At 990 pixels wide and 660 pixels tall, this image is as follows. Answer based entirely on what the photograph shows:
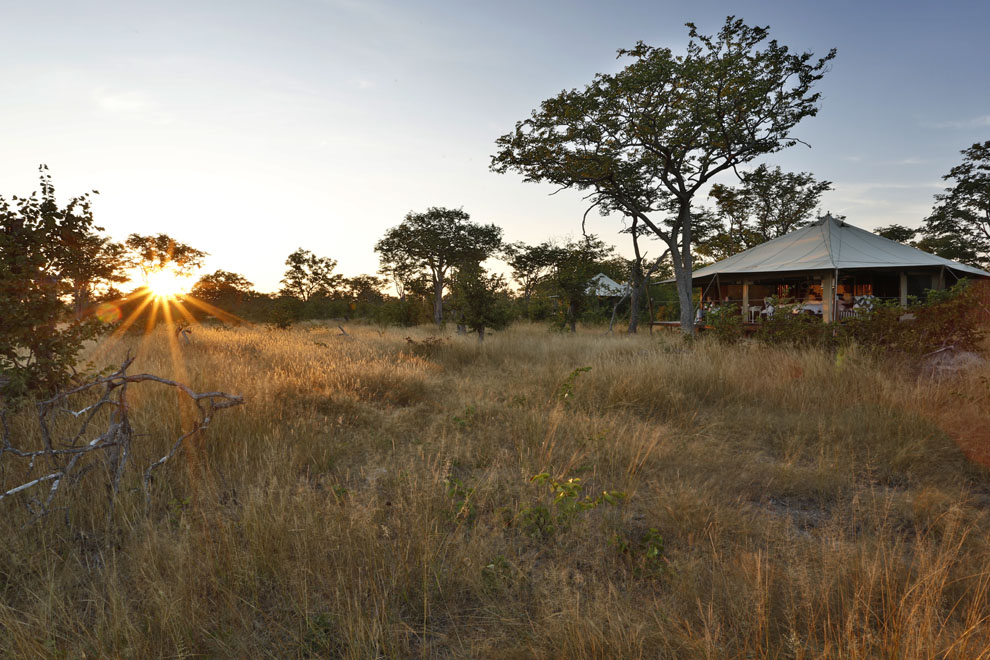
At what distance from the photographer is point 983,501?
348 centimetres

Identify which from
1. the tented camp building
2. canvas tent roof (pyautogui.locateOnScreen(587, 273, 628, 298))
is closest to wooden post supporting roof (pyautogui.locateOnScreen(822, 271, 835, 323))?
the tented camp building

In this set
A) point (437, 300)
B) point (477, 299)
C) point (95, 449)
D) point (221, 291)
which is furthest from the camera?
point (437, 300)

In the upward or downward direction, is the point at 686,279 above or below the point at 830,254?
below

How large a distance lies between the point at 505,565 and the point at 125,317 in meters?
17.4

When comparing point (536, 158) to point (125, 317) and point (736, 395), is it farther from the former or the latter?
point (125, 317)

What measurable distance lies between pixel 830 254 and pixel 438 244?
28131 mm

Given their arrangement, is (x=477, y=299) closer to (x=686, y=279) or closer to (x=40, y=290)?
(x=686, y=279)

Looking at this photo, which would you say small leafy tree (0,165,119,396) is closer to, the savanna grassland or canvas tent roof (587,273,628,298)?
the savanna grassland

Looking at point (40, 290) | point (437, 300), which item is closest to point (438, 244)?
point (437, 300)

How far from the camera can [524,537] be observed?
2893 millimetres

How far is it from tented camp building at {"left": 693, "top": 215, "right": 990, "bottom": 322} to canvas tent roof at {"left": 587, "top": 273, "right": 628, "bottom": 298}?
20.0 feet

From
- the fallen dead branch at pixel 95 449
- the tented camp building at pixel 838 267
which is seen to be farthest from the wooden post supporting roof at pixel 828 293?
the fallen dead branch at pixel 95 449

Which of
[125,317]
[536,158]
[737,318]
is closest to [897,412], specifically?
[737,318]

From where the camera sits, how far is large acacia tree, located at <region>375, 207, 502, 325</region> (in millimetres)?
37781
